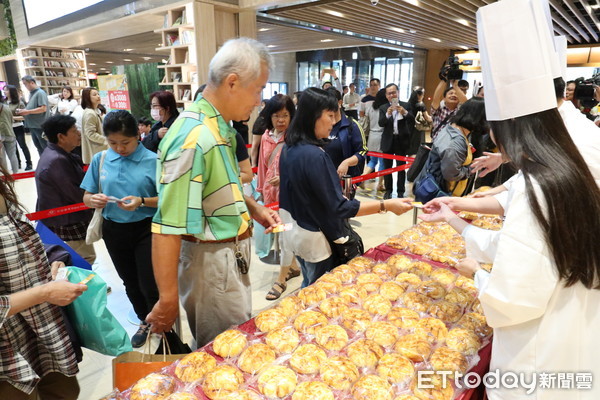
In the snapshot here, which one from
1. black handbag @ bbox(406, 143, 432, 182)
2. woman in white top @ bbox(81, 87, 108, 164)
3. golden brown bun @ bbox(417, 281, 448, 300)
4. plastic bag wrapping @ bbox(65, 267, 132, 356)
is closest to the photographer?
plastic bag wrapping @ bbox(65, 267, 132, 356)

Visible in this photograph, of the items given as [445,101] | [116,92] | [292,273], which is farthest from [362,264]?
Result: [116,92]

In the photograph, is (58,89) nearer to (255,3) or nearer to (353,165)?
(255,3)

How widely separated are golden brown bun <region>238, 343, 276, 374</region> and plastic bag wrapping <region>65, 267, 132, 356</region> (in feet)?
2.16

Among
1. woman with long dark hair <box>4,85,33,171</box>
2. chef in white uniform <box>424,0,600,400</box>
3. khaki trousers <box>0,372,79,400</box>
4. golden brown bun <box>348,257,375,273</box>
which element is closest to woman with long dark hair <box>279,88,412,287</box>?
golden brown bun <box>348,257,375,273</box>

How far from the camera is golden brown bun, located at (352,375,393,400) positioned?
106 centimetres

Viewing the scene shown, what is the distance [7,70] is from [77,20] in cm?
1106

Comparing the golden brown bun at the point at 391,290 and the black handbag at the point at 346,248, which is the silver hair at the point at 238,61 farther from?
the black handbag at the point at 346,248

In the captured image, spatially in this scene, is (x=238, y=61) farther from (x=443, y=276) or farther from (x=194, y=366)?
(x=443, y=276)

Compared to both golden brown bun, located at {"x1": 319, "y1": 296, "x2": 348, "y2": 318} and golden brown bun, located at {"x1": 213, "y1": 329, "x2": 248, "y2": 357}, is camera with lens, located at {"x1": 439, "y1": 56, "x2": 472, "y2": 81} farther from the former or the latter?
golden brown bun, located at {"x1": 213, "y1": 329, "x2": 248, "y2": 357}

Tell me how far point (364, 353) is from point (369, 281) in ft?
1.53

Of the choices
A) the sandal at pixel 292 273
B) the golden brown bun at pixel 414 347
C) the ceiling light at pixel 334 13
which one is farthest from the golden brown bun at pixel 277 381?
the ceiling light at pixel 334 13

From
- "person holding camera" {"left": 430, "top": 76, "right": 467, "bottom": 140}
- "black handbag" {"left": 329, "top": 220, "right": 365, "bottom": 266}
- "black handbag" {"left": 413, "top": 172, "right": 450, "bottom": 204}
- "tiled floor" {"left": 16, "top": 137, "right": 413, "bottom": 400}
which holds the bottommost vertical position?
"tiled floor" {"left": 16, "top": 137, "right": 413, "bottom": 400}

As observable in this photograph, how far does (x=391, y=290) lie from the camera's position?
1.59m

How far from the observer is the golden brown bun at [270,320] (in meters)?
1.36
